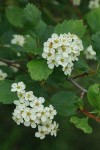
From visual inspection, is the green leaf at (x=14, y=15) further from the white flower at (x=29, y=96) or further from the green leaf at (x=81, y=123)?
the green leaf at (x=81, y=123)

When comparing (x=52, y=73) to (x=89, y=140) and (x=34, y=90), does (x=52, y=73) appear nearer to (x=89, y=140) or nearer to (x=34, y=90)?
(x=34, y=90)

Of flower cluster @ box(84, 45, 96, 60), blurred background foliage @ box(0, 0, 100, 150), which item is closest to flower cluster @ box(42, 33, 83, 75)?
flower cluster @ box(84, 45, 96, 60)

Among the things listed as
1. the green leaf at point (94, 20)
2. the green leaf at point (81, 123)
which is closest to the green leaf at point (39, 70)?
the green leaf at point (81, 123)

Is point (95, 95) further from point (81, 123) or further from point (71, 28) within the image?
point (71, 28)

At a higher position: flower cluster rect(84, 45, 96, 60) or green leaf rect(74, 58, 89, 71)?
flower cluster rect(84, 45, 96, 60)

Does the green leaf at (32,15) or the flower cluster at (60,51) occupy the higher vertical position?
the green leaf at (32,15)

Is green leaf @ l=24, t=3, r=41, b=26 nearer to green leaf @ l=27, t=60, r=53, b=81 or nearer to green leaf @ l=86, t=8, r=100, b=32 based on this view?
green leaf @ l=27, t=60, r=53, b=81
